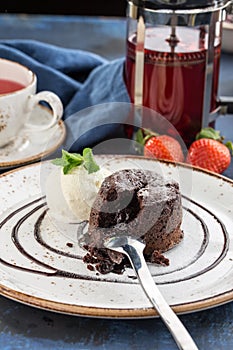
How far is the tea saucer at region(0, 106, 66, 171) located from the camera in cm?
155

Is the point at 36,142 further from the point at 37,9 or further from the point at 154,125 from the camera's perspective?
the point at 37,9

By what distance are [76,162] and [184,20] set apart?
464 mm

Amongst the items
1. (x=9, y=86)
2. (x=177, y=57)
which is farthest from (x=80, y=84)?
(x=177, y=57)

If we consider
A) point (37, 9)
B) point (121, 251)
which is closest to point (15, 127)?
point (121, 251)

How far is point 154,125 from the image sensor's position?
5.38 ft

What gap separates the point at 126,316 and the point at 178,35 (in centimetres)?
82

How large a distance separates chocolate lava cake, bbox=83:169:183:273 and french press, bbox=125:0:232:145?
1.51 ft

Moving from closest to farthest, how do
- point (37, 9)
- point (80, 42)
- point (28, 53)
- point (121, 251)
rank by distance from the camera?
point (121, 251), point (28, 53), point (80, 42), point (37, 9)

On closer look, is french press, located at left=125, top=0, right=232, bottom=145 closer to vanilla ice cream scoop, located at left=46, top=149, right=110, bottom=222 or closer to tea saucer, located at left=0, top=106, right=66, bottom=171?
tea saucer, located at left=0, top=106, right=66, bottom=171

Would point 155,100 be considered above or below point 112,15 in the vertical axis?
above

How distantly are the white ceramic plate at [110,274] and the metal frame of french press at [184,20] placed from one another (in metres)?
0.27

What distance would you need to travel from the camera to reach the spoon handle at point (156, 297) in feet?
3.06

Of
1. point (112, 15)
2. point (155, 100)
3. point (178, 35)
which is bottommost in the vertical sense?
point (112, 15)

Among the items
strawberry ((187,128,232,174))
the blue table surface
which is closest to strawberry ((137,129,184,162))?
strawberry ((187,128,232,174))
